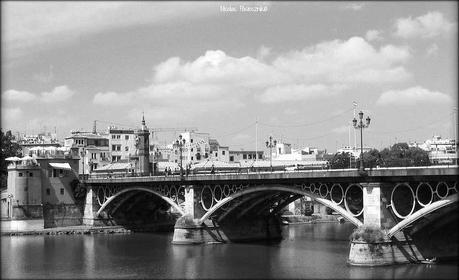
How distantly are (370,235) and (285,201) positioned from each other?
28.0m

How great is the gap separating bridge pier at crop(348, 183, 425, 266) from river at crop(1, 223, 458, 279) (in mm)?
971

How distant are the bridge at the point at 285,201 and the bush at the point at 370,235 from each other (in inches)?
12.4

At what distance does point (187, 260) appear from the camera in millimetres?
67438

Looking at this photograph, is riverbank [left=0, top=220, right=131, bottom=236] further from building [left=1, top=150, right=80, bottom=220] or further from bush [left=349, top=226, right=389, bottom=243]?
bush [left=349, top=226, right=389, bottom=243]

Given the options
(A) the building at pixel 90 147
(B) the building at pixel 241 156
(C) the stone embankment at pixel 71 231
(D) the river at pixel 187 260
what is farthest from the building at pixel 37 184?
(B) the building at pixel 241 156

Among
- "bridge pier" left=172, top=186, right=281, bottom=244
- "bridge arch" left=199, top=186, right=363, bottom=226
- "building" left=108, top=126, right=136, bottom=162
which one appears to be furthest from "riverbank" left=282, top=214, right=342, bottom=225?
"building" left=108, top=126, right=136, bottom=162

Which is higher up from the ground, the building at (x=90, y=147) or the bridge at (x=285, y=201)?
the building at (x=90, y=147)

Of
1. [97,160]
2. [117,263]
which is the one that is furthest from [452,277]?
[97,160]

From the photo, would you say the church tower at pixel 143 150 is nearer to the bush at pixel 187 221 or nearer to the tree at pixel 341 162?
the tree at pixel 341 162

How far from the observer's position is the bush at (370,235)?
5650 centimetres

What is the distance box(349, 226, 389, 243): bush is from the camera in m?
56.5

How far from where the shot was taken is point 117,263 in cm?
6756

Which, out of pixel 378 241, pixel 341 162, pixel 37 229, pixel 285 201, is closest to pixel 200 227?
pixel 285 201

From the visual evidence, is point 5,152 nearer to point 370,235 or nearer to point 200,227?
point 200,227
